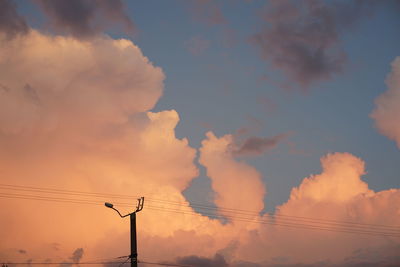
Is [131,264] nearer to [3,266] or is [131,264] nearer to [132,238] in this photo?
[132,238]

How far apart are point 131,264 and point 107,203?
5.41 meters

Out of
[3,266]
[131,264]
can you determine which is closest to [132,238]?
[131,264]

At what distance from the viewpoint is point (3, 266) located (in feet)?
327

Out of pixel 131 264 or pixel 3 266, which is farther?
pixel 3 266

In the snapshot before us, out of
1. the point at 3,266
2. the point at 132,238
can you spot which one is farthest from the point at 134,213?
the point at 3,266

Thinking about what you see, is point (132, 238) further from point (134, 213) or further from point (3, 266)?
point (3, 266)

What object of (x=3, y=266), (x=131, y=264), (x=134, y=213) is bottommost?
(x=131, y=264)

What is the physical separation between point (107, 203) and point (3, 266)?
218ft

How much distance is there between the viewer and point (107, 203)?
43.6m

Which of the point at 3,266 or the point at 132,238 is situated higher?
the point at 3,266

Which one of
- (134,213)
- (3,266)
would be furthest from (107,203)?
(3,266)

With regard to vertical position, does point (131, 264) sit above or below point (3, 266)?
below

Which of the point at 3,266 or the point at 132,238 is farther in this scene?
the point at 3,266

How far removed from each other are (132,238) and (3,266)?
6622 centimetres
